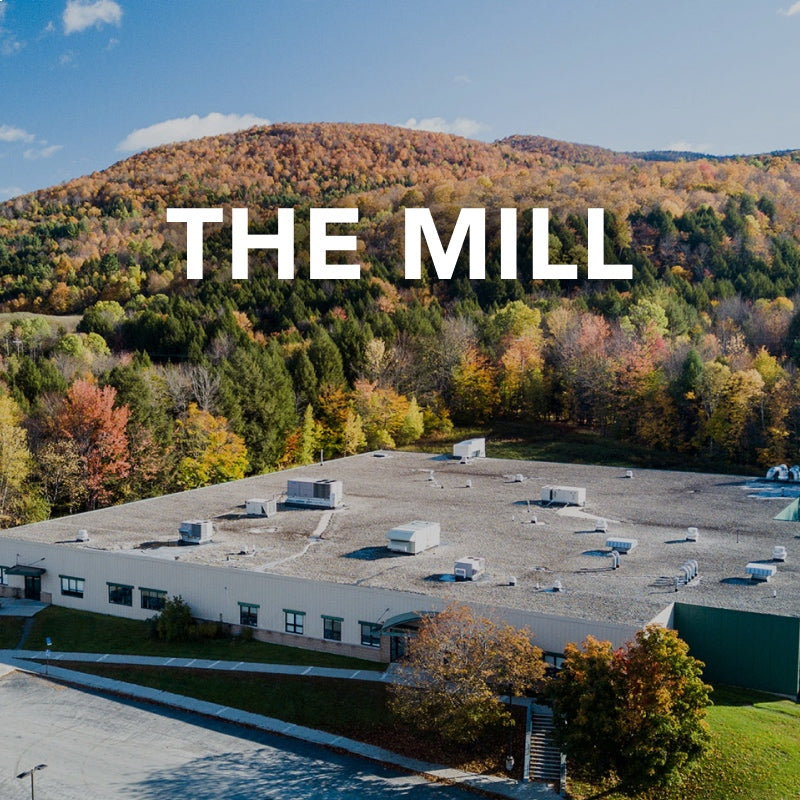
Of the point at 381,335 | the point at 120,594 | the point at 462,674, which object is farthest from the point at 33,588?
the point at 381,335

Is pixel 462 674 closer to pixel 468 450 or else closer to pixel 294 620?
pixel 294 620

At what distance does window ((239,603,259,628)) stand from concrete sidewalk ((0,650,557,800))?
8.10 ft

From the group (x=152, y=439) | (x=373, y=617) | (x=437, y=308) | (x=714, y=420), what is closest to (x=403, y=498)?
(x=373, y=617)

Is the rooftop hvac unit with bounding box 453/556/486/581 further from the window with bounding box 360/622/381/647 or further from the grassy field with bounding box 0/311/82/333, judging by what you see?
the grassy field with bounding box 0/311/82/333

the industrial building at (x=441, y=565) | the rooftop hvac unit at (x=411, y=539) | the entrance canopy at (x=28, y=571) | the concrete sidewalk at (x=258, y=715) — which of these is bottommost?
the concrete sidewalk at (x=258, y=715)

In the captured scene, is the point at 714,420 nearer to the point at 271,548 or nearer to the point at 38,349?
the point at 271,548

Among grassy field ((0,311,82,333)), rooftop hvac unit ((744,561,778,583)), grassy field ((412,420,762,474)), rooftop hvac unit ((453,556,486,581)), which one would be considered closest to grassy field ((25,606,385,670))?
rooftop hvac unit ((453,556,486,581))

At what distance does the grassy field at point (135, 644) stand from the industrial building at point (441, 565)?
0.59 meters

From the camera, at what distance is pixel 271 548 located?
4028 cm

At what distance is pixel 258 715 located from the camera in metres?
30.8

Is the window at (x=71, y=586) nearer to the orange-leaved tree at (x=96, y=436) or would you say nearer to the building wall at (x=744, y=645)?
the orange-leaved tree at (x=96, y=436)

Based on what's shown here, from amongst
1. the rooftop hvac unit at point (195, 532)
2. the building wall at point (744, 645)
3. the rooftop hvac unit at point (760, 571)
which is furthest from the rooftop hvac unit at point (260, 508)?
the rooftop hvac unit at point (760, 571)

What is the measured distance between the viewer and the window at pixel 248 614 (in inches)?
1432

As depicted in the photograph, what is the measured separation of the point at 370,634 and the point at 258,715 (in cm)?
556
